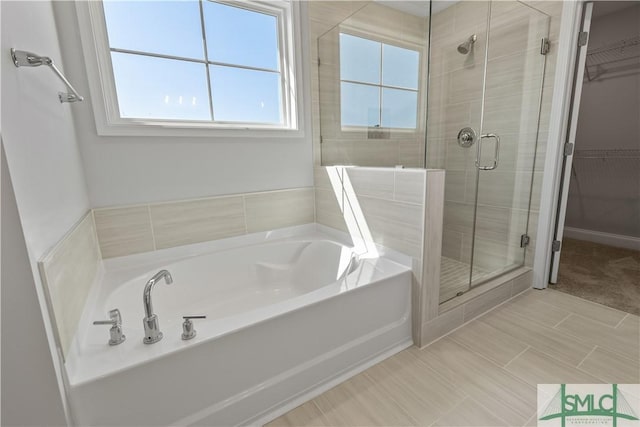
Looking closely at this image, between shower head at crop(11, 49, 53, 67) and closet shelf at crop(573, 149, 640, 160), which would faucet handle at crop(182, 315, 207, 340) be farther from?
closet shelf at crop(573, 149, 640, 160)

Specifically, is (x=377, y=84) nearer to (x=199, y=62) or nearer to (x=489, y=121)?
(x=489, y=121)

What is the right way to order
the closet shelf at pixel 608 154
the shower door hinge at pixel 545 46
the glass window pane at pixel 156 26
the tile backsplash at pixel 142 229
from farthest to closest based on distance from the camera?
the closet shelf at pixel 608 154, the shower door hinge at pixel 545 46, the glass window pane at pixel 156 26, the tile backsplash at pixel 142 229

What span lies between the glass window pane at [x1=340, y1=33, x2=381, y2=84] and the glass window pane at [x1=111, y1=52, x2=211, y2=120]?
1.05 metres

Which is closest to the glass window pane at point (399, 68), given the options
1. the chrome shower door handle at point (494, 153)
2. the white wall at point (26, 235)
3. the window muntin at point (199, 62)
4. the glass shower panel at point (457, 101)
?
the glass shower panel at point (457, 101)

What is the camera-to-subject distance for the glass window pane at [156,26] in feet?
5.26

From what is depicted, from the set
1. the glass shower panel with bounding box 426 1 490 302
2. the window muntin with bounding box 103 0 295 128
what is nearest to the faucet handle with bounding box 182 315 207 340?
the window muntin with bounding box 103 0 295 128

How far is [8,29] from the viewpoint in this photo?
829 mm

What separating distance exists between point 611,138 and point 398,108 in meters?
2.48

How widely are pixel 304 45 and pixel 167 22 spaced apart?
2.95 ft

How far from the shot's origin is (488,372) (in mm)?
1438

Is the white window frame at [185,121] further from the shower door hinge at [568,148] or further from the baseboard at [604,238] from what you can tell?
the baseboard at [604,238]

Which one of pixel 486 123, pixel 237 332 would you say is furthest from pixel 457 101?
pixel 237 332

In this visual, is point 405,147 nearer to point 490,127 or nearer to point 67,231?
point 490,127

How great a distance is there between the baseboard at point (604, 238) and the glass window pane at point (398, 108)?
2.60 meters
